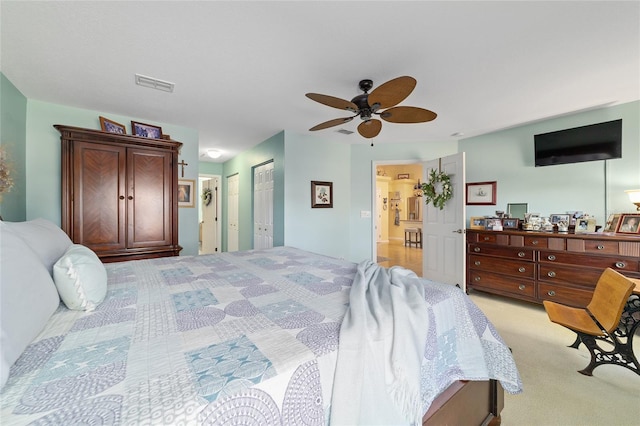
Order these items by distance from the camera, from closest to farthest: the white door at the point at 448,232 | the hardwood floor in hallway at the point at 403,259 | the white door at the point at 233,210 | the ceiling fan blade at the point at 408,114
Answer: the ceiling fan blade at the point at 408,114
the white door at the point at 448,232
the hardwood floor in hallway at the point at 403,259
the white door at the point at 233,210

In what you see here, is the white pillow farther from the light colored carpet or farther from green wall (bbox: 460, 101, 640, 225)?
green wall (bbox: 460, 101, 640, 225)

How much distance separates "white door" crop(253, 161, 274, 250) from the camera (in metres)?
4.41

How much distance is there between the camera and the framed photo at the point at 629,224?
8.84ft

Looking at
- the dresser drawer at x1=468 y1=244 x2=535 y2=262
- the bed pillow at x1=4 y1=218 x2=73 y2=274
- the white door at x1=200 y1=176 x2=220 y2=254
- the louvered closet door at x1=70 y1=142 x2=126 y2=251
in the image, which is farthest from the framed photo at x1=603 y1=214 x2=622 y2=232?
the white door at x1=200 y1=176 x2=220 y2=254

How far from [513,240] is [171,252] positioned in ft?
14.3

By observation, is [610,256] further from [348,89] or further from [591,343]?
[348,89]

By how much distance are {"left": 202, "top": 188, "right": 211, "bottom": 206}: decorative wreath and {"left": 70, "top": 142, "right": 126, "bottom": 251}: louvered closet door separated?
395 cm

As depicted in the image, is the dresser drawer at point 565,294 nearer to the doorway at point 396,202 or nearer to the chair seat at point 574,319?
the chair seat at point 574,319

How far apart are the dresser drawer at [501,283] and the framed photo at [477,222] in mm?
734

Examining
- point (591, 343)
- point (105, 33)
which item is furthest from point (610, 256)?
point (105, 33)

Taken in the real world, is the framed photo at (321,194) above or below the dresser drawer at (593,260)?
above

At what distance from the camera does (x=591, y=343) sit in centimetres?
194

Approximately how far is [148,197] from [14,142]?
3.86ft

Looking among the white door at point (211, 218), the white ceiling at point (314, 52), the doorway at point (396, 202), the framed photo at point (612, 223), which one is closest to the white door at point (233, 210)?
the white door at point (211, 218)
